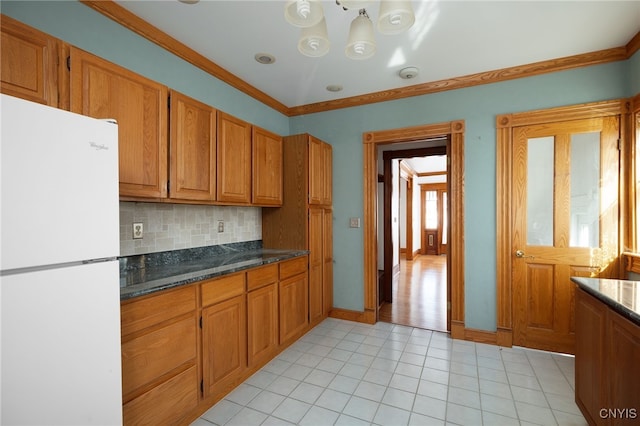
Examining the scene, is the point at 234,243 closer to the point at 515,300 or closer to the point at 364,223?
the point at 364,223

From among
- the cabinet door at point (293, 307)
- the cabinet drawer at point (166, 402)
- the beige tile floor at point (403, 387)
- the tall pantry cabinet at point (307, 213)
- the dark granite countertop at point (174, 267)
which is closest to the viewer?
the cabinet drawer at point (166, 402)

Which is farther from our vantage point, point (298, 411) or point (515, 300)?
point (515, 300)

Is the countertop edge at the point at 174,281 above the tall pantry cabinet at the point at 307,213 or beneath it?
beneath

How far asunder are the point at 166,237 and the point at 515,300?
10.9 ft

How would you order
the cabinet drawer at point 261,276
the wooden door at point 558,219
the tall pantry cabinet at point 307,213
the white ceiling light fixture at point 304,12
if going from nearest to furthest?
the white ceiling light fixture at point 304,12 → the cabinet drawer at point 261,276 → the wooden door at point 558,219 → the tall pantry cabinet at point 307,213

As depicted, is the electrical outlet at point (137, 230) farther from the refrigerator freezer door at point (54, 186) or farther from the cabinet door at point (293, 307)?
the cabinet door at point (293, 307)

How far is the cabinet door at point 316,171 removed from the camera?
3.22 m

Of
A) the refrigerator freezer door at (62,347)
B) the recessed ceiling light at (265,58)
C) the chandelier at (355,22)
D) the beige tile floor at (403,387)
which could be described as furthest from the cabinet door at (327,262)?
the refrigerator freezer door at (62,347)

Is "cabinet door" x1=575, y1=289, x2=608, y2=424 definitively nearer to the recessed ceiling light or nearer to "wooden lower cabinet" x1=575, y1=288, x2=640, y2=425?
"wooden lower cabinet" x1=575, y1=288, x2=640, y2=425

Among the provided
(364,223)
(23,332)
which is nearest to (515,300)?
(364,223)

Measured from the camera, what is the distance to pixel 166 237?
92.3 inches

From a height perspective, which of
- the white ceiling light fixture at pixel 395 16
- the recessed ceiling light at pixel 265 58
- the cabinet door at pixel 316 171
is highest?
the recessed ceiling light at pixel 265 58

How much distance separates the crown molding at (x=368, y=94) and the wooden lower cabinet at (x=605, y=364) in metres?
2.12

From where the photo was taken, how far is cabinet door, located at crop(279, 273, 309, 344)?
2.76 meters
